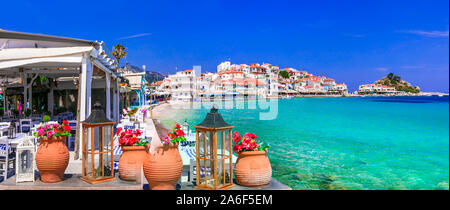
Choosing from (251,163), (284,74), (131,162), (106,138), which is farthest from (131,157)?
(284,74)

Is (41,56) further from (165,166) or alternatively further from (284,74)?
(284,74)

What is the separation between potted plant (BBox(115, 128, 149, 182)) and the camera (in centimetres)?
457

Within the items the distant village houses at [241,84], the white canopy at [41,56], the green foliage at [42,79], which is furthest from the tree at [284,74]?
the white canopy at [41,56]

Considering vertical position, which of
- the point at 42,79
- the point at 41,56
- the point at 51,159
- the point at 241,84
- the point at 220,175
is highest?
the point at 241,84

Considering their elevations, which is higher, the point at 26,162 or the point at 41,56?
the point at 41,56

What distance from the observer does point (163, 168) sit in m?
4.02

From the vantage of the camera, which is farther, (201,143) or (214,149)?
(201,143)

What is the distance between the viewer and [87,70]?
23.4 feet

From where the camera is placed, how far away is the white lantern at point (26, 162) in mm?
4535

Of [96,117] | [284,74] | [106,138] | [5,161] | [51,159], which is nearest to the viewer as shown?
[51,159]

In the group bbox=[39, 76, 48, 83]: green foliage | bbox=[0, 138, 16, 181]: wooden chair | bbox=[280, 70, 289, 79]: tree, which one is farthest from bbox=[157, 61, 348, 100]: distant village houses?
bbox=[0, 138, 16, 181]: wooden chair

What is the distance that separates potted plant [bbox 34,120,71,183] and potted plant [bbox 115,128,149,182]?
817 mm

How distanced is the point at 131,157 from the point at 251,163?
171 cm

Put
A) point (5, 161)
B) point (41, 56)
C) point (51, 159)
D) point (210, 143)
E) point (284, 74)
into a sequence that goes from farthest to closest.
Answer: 1. point (284, 74)
2. point (41, 56)
3. point (5, 161)
4. point (51, 159)
5. point (210, 143)
